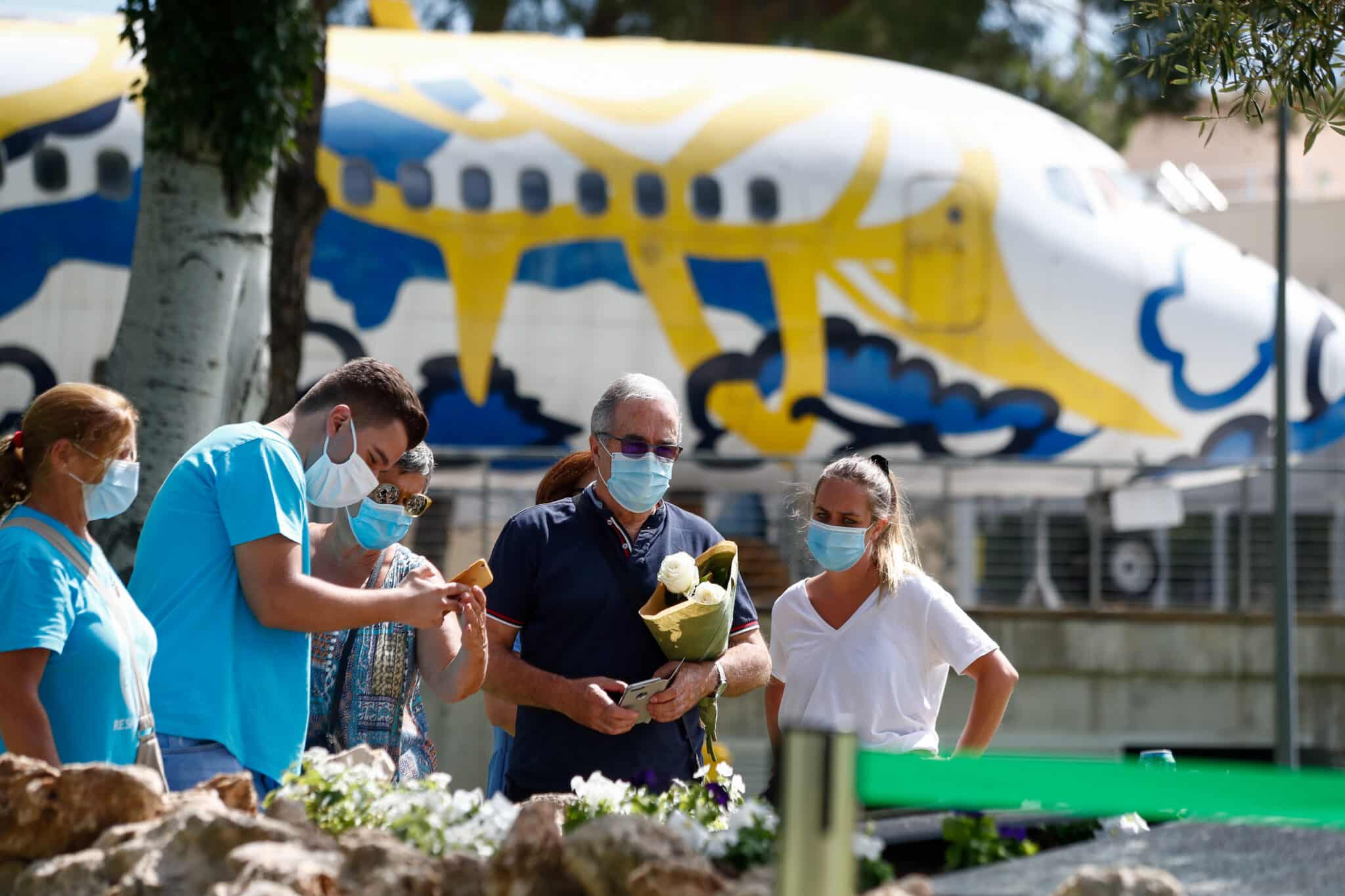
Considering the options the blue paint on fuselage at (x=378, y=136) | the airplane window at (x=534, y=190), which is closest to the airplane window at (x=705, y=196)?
the airplane window at (x=534, y=190)

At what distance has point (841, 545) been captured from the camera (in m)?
4.95

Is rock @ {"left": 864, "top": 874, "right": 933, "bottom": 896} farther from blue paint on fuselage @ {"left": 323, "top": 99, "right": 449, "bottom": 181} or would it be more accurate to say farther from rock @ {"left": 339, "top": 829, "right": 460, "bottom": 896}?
blue paint on fuselage @ {"left": 323, "top": 99, "right": 449, "bottom": 181}

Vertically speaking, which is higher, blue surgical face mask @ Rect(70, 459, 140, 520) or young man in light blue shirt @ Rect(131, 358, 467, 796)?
blue surgical face mask @ Rect(70, 459, 140, 520)

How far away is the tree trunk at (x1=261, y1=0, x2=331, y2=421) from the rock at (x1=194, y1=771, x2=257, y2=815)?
4907mm

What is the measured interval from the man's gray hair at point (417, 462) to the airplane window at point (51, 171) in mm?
9861

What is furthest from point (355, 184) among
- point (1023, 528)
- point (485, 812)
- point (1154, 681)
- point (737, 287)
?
point (485, 812)

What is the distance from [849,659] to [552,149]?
10197 millimetres

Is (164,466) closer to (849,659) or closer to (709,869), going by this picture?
(849,659)

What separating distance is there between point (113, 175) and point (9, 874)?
1148 centimetres

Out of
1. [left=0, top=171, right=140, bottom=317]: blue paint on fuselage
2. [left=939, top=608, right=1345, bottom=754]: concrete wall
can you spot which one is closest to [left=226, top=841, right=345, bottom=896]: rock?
[left=939, top=608, right=1345, bottom=754]: concrete wall

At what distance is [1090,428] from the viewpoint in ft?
47.2

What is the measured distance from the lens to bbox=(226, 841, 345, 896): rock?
111 inches

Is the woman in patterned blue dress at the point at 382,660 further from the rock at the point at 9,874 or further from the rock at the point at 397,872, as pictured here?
the rock at the point at 397,872

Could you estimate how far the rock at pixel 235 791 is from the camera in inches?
137
